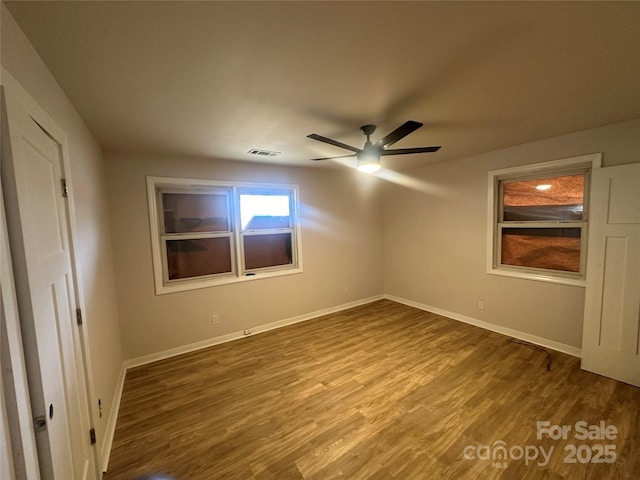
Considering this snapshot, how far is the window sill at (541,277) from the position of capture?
113 inches

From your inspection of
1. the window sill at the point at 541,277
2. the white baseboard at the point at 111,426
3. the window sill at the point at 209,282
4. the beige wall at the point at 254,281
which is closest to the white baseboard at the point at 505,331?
the window sill at the point at 541,277

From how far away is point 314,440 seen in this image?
6.26 ft

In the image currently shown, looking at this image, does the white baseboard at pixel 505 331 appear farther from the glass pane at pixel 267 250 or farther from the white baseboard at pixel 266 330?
the glass pane at pixel 267 250

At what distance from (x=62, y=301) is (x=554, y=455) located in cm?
315

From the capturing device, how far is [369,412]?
217 cm

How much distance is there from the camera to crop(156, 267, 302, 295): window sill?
320 centimetres

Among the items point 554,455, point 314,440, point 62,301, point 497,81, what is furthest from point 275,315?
point 497,81

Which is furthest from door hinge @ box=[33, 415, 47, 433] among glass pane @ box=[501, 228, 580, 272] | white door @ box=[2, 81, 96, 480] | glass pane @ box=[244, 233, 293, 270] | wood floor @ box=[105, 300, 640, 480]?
glass pane @ box=[501, 228, 580, 272]

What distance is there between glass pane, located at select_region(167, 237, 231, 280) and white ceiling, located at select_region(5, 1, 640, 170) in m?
1.40

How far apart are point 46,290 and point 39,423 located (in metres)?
0.51

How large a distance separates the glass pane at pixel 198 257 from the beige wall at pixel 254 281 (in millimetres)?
253

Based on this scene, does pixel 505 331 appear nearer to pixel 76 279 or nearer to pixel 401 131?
pixel 401 131

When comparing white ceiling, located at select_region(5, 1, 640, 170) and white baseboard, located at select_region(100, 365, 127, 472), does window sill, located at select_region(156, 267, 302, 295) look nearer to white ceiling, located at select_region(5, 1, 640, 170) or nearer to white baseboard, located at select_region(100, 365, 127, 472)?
white baseboard, located at select_region(100, 365, 127, 472)

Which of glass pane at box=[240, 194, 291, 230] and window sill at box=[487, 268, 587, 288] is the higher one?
glass pane at box=[240, 194, 291, 230]
